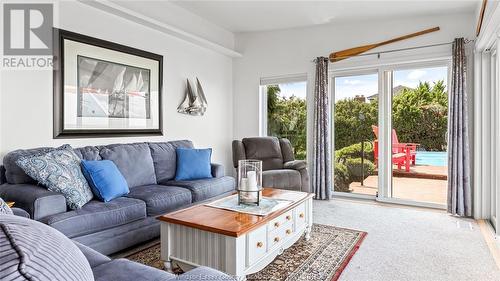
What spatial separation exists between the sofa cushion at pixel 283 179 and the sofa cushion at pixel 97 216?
171 centimetres

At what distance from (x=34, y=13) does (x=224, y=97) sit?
9.69 ft

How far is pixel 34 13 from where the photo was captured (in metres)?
2.87

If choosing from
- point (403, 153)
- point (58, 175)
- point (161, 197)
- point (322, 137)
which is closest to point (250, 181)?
point (161, 197)

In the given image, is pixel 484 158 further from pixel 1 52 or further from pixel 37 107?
pixel 1 52

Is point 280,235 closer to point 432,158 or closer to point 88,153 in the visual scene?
point 88,153

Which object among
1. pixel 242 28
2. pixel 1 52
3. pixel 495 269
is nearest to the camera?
pixel 495 269

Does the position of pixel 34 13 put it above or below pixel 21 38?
above

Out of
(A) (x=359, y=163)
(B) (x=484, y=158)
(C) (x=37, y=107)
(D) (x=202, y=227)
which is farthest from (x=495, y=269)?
(C) (x=37, y=107)

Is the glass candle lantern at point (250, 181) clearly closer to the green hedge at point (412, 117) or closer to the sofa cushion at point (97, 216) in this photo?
the sofa cushion at point (97, 216)

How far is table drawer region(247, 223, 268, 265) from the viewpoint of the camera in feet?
6.50

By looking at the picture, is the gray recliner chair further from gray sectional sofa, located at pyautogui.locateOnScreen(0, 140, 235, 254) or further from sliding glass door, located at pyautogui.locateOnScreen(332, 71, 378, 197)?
gray sectional sofa, located at pyautogui.locateOnScreen(0, 140, 235, 254)

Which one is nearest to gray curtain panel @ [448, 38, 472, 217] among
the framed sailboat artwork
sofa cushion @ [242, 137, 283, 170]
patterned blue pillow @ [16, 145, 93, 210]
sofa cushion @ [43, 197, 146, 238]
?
sofa cushion @ [242, 137, 283, 170]

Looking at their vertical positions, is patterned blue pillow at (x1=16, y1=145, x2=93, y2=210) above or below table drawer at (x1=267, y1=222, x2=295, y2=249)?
above

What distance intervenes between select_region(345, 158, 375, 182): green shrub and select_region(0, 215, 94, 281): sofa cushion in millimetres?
4448
